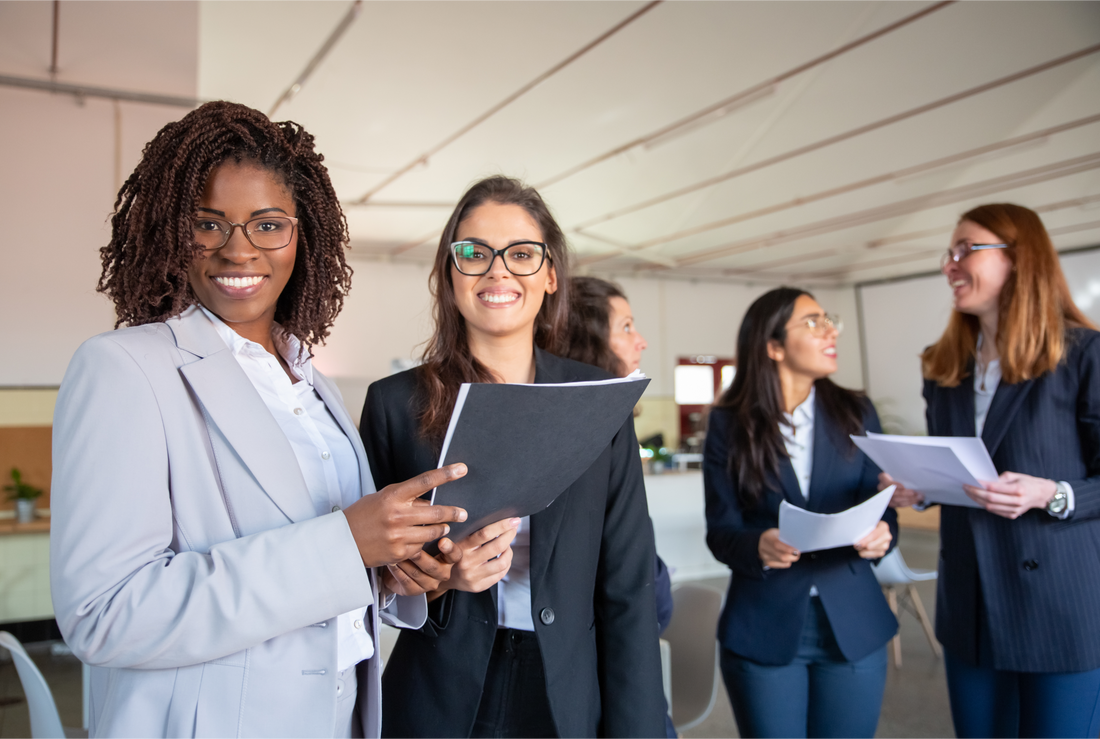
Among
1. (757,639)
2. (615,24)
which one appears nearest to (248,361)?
(757,639)

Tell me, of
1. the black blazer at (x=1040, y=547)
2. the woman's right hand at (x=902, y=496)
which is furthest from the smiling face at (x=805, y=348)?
the black blazer at (x=1040, y=547)

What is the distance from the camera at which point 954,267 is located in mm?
2361

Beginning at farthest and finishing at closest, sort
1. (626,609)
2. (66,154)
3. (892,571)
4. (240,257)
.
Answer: (66,154) → (892,571) → (626,609) → (240,257)

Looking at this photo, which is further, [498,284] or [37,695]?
[37,695]

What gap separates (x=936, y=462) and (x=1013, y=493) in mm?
221

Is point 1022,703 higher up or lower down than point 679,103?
lower down

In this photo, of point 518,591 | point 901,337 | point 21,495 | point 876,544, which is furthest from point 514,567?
point 901,337

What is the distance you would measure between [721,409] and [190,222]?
197 cm

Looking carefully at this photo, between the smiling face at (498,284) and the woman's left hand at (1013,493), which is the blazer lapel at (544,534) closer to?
the smiling face at (498,284)

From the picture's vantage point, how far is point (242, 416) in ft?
3.48

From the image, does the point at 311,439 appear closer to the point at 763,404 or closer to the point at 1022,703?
the point at 763,404

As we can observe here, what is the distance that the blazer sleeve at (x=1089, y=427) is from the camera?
2.05 metres

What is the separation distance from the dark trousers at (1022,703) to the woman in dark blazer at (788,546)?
0.29 m

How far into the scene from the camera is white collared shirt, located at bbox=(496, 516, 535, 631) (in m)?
1.47
